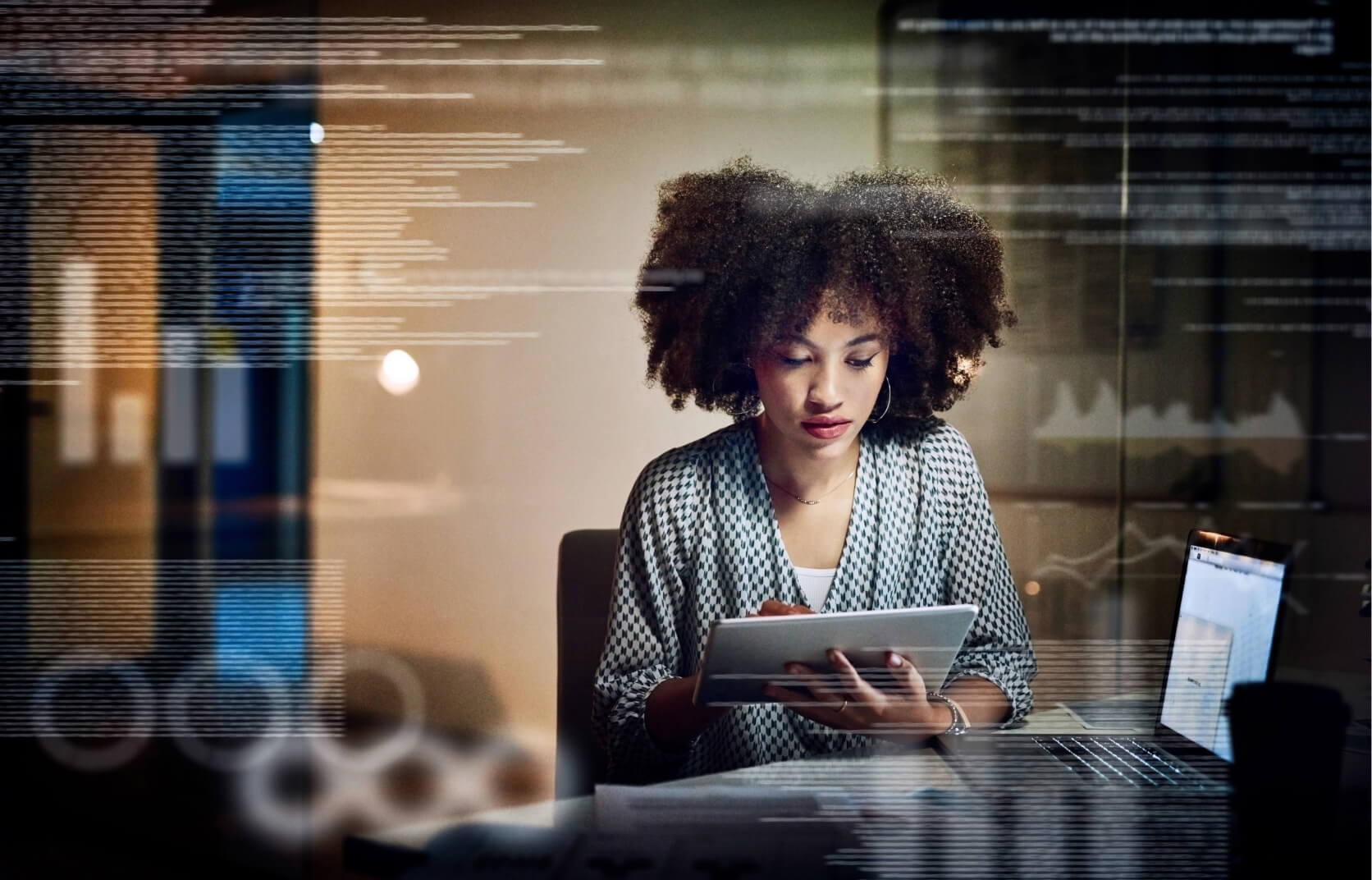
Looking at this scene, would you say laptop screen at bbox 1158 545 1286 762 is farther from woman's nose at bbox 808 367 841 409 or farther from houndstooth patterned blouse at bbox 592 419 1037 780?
woman's nose at bbox 808 367 841 409

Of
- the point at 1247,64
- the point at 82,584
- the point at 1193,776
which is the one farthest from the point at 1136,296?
the point at 82,584

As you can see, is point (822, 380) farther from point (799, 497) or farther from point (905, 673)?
point (905, 673)

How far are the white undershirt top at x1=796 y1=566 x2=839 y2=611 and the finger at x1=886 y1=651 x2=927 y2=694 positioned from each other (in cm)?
18

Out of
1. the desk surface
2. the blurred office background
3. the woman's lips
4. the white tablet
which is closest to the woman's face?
the woman's lips

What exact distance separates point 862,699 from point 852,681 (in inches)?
1.6

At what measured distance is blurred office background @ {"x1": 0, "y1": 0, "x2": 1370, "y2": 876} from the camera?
156 centimetres

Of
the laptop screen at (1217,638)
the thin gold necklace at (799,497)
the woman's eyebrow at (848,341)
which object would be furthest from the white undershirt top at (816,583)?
the laptop screen at (1217,638)

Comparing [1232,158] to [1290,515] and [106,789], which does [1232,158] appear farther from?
[106,789]

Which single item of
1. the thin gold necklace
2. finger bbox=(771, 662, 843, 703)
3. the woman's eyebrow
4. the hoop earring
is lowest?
finger bbox=(771, 662, 843, 703)

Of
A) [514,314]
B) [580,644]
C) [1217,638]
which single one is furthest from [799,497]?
[1217,638]

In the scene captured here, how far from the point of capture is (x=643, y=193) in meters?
1.56

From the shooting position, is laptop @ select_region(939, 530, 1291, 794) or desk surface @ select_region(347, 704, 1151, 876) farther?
desk surface @ select_region(347, 704, 1151, 876)

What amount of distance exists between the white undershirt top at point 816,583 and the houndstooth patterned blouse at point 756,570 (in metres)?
0.01

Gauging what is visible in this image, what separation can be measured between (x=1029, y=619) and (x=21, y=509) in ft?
5.40
